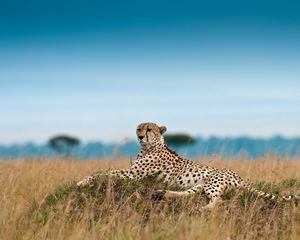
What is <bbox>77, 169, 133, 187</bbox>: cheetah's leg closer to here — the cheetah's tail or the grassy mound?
the grassy mound

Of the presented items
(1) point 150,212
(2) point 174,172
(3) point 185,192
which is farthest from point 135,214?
(2) point 174,172

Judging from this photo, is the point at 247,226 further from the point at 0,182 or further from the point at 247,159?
the point at 247,159

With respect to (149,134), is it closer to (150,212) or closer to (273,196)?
(273,196)

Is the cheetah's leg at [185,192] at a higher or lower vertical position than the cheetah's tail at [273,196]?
higher

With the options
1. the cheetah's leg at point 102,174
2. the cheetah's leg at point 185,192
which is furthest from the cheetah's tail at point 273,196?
the cheetah's leg at point 102,174

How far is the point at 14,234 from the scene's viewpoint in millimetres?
5363

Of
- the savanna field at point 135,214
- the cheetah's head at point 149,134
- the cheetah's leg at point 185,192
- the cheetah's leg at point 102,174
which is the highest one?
the cheetah's head at point 149,134

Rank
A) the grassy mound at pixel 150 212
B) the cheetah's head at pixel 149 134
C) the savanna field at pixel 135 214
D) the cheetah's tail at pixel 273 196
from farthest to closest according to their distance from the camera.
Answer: the cheetah's head at pixel 149 134 < the cheetah's tail at pixel 273 196 < the grassy mound at pixel 150 212 < the savanna field at pixel 135 214

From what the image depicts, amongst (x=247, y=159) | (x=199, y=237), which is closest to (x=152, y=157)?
(x=199, y=237)

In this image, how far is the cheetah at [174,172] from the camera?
7016 millimetres

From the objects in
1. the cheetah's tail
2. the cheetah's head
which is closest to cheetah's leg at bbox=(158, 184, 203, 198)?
the cheetah's tail

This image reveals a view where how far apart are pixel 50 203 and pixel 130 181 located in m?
0.97

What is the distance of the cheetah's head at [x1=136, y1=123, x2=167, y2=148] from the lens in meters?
7.88

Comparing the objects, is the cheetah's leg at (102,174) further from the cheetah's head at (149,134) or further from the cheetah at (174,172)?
the cheetah's head at (149,134)
